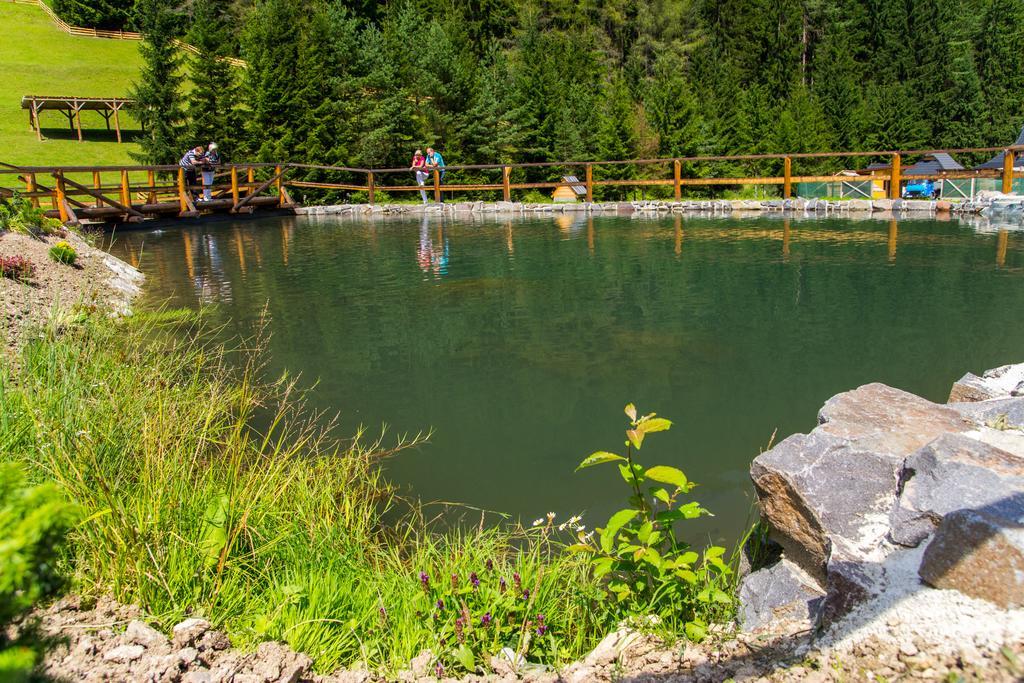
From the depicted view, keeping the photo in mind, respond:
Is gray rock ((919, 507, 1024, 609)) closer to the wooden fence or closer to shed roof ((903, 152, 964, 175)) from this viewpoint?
shed roof ((903, 152, 964, 175))

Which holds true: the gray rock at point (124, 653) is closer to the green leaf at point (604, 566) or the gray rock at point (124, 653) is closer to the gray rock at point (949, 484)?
the green leaf at point (604, 566)

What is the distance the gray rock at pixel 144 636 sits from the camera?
7.77ft

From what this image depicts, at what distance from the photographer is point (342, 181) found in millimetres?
24766

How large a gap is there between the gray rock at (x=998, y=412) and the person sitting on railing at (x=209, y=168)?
18.5m

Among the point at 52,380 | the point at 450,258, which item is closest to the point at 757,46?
the point at 450,258

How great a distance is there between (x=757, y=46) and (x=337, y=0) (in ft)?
64.2

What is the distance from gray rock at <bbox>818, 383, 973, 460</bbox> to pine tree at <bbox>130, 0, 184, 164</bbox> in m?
26.4

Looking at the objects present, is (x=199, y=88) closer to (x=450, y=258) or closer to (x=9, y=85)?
(x=450, y=258)

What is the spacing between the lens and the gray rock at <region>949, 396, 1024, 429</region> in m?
3.50

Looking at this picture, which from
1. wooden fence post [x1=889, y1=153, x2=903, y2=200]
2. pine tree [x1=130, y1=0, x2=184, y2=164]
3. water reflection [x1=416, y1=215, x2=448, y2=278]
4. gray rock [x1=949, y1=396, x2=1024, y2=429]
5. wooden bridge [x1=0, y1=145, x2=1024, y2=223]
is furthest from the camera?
pine tree [x1=130, y1=0, x2=184, y2=164]

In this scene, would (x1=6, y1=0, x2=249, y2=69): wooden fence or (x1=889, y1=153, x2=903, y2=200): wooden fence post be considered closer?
(x1=889, y1=153, x2=903, y2=200): wooden fence post

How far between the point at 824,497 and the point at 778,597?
400 mm

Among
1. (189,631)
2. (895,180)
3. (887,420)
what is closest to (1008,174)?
(895,180)

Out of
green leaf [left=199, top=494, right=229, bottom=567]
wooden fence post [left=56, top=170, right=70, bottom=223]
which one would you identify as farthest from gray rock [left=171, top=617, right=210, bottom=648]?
wooden fence post [left=56, top=170, right=70, bottom=223]
